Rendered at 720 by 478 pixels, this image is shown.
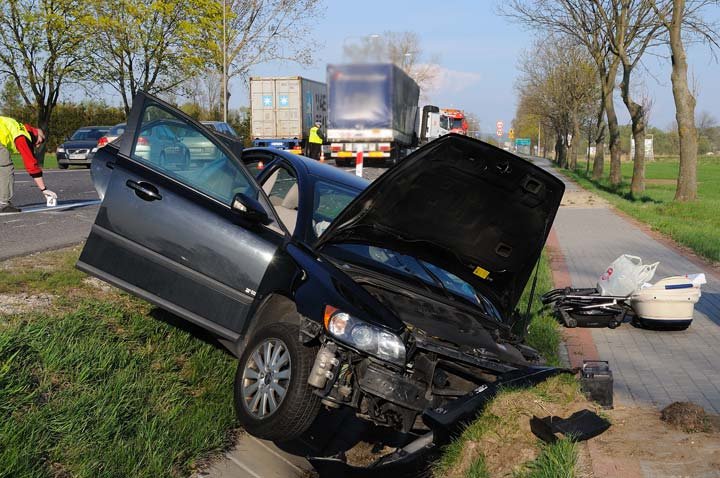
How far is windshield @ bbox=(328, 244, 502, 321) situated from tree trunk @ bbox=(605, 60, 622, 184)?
31075 mm

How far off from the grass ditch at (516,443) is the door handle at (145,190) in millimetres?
2596

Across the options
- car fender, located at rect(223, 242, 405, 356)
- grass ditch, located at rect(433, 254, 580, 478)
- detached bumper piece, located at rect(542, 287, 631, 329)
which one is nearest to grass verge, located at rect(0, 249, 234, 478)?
car fender, located at rect(223, 242, 405, 356)

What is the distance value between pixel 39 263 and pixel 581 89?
54.5 meters

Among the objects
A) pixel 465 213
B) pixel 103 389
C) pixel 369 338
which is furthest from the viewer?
pixel 465 213

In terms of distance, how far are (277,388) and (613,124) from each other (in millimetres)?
32943

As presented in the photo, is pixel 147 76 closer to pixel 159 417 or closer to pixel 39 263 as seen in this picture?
pixel 39 263

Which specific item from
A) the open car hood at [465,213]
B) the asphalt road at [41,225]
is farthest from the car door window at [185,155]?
the asphalt road at [41,225]

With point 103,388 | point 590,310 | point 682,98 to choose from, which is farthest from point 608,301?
point 682,98

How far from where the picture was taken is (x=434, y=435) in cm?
480

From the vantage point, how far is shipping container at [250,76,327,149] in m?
38.8

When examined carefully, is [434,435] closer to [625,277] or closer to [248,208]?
[248,208]

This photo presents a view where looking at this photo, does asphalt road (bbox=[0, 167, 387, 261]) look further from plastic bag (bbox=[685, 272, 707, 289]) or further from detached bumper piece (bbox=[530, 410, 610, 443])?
plastic bag (bbox=[685, 272, 707, 289])

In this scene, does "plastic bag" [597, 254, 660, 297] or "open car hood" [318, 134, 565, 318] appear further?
"plastic bag" [597, 254, 660, 297]

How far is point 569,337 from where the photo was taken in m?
8.35
